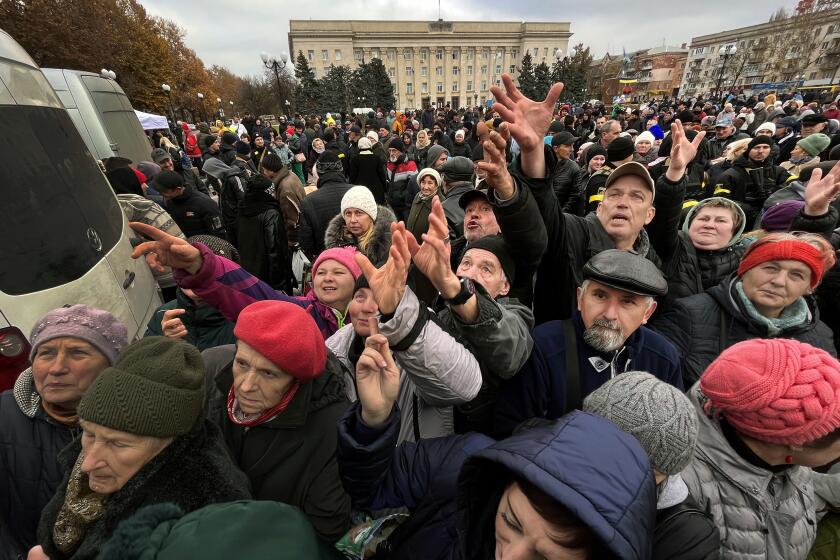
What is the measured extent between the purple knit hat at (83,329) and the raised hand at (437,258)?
1432 mm

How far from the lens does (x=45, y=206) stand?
227 centimetres

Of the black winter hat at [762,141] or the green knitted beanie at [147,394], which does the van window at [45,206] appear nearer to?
the green knitted beanie at [147,394]

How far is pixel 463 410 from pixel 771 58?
6776 centimetres

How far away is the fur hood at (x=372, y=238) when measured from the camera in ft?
11.3

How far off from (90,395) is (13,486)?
81 cm

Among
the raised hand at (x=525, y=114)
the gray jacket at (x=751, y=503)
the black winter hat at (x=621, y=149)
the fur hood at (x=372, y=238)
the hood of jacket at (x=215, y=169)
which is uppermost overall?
the raised hand at (x=525, y=114)

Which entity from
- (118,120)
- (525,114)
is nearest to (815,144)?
(525,114)

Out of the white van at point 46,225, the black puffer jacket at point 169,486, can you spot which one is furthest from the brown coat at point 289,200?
the black puffer jacket at point 169,486

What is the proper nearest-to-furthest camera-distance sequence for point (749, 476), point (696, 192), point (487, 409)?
point (749, 476) → point (487, 409) → point (696, 192)

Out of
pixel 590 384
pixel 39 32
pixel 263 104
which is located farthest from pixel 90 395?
pixel 263 104

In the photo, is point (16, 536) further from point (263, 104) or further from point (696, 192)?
point (263, 104)

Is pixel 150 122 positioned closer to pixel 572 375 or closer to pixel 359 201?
pixel 359 201

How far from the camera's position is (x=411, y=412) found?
1.78m

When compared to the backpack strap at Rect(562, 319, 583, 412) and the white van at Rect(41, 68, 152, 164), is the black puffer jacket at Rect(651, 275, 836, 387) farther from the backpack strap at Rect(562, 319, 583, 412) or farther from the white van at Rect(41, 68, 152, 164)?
the white van at Rect(41, 68, 152, 164)
